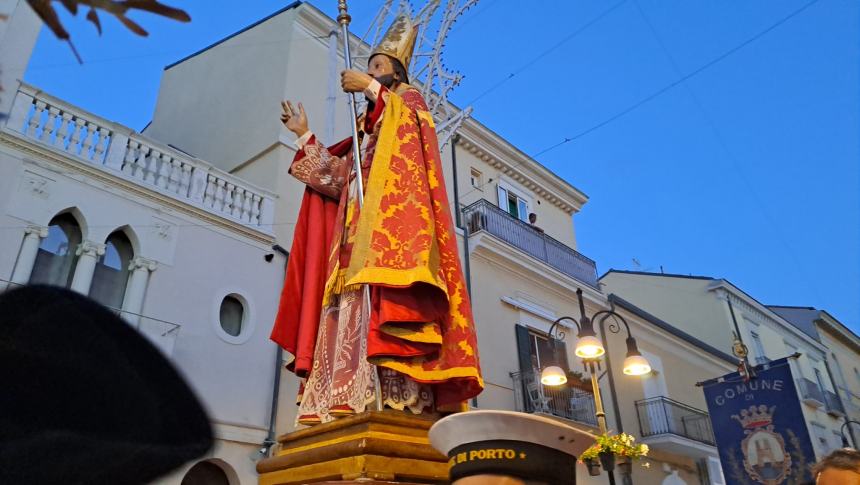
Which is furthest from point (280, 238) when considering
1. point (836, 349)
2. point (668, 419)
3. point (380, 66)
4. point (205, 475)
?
point (836, 349)

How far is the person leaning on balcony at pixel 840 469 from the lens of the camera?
1.85 metres

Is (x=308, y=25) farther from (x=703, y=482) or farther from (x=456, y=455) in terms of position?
(x=703, y=482)

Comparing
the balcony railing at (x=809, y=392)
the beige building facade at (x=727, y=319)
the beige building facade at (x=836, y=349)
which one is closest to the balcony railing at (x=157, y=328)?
the beige building facade at (x=727, y=319)

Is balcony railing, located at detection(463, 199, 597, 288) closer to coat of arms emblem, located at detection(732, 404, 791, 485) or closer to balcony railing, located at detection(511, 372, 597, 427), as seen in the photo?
balcony railing, located at detection(511, 372, 597, 427)

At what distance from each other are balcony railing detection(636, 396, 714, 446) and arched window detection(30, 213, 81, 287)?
1198 cm

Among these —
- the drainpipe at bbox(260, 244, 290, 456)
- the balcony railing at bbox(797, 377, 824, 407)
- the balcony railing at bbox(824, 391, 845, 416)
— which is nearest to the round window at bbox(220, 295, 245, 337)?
the drainpipe at bbox(260, 244, 290, 456)

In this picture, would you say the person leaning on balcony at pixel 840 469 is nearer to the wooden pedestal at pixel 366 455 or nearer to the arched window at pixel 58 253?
the wooden pedestal at pixel 366 455

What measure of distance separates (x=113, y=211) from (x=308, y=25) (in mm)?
5609

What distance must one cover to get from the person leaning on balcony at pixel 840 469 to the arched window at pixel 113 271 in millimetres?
6267

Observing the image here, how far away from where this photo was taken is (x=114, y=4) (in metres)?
0.75

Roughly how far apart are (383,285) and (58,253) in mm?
5307

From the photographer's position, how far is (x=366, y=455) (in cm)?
198

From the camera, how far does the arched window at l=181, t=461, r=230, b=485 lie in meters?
6.56

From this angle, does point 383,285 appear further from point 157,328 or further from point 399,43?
point 157,328
